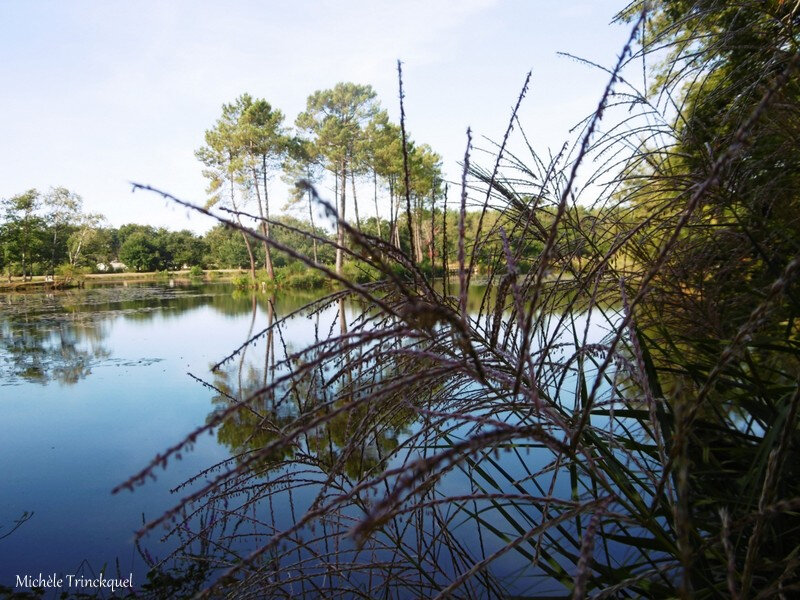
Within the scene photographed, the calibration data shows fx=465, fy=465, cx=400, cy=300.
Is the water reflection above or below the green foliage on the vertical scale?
below

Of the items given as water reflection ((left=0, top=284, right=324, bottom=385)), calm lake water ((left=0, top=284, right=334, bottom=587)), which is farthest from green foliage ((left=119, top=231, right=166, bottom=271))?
calm lake water ((left=0, top=284, right=334, bottom=587))

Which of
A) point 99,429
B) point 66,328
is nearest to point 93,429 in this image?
point 99,429

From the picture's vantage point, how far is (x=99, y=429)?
550 cm

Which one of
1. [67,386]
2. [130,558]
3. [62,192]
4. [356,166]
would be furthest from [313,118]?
[130,558]

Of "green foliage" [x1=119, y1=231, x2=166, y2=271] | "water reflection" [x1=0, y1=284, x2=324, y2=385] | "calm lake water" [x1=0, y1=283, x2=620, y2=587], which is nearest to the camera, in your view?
"calm lake water" [x1=0, y1=283, x2=620, y2=587]

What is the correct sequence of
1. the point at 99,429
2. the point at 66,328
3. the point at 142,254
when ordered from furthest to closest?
the point at 142,254, the point at 66,328, the point at 99,429

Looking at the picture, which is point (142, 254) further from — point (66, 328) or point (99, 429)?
point (99, 429)

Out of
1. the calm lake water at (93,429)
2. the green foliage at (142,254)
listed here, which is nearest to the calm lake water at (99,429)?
the calm lake water at (93,429)

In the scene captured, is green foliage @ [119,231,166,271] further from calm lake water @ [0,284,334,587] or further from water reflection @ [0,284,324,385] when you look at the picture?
calm lake water @ [0,284,334,587]

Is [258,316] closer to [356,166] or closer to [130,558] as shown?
[130,558]

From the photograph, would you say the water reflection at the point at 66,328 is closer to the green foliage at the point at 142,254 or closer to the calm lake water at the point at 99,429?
the calm lake water at the point at 99,429

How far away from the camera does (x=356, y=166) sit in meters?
27.1

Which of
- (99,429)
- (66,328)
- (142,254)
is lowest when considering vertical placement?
(99,429)

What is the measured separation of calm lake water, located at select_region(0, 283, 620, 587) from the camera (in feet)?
10.8
